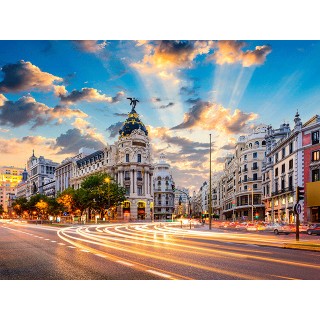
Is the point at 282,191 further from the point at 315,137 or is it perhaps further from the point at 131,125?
the point at 131,125

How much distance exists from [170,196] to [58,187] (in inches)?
1939

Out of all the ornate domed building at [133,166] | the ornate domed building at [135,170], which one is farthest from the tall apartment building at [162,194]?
the ornate domed building at [135,170]

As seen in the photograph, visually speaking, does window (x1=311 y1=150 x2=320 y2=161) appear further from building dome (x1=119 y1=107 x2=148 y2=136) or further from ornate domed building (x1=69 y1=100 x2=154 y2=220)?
building dome (x1=119 y1=107 x2=148 y2=136)

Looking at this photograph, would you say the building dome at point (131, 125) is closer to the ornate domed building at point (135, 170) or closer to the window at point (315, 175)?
the ornate domed building at point (135, 170)

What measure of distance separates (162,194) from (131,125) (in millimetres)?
60998

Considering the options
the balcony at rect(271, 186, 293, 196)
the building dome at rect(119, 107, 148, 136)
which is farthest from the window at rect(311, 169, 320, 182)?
the building dome at rect(119, 107, 148, 136)

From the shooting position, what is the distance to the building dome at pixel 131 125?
397 ft

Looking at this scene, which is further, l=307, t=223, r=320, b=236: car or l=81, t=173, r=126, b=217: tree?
l=81, t=173, r=126, b=217: tree

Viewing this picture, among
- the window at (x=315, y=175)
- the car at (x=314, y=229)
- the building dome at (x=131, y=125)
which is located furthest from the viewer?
the building dome at (x=131, y=125)

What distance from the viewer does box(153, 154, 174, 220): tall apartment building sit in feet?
566

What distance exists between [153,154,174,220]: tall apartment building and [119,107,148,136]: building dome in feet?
177

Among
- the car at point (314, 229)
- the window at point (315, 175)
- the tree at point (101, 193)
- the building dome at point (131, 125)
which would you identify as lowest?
the car at point (314, 229)

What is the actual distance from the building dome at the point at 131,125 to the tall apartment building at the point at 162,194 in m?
54.1
